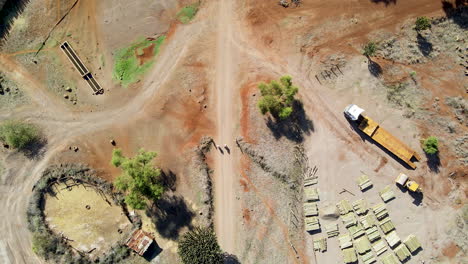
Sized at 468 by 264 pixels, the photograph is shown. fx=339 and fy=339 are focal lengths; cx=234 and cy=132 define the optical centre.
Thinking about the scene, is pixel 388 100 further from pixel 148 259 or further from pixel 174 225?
pixel 148 259

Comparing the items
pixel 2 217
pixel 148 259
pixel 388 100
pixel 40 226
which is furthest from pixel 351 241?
pixel 2 217

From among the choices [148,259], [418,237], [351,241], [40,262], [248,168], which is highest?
[40,262]

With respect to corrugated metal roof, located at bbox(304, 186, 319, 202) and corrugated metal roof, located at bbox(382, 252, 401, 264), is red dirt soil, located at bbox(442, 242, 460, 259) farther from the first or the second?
corrugated metal roof, located at bbox(304, 186, 319, 202)

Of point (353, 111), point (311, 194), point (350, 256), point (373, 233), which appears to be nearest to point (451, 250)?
point (373, 233)

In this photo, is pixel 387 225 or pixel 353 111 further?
pixel 387 225

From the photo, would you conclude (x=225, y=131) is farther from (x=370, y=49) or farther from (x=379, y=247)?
(x=379, y=247)

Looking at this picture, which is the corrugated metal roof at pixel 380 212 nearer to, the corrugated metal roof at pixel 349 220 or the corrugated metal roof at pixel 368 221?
the corrugated metal roof at pixel 368 221
